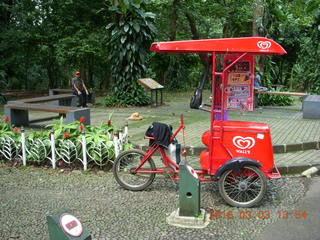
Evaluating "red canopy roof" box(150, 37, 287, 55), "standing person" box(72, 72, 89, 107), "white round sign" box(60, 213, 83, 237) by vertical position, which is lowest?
"white round sign" box(60, 213, 83, 237)

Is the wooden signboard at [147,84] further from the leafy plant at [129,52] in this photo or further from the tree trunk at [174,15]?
the tree trunk at [174,15]

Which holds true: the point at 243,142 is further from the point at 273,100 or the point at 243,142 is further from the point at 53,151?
the point at 273,100

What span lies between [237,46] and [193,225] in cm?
243

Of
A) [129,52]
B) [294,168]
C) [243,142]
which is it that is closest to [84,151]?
[243,142]

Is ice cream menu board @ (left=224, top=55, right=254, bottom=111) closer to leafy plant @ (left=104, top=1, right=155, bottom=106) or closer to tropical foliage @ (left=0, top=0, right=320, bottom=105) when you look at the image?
tropical foliage @ (left=0, top=0, right=320, bottom=105)

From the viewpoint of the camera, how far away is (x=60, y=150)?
6.69 m

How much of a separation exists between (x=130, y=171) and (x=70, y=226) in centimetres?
286

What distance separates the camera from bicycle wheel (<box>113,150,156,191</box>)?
18.2 feet

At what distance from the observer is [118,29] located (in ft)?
48.9

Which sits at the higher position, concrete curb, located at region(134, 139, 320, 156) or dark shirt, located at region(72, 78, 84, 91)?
dark shirt, located at region(72, 78, 84, 91)

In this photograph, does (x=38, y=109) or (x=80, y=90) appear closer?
(x=38, y=109)

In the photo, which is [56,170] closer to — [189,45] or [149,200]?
[149,200]

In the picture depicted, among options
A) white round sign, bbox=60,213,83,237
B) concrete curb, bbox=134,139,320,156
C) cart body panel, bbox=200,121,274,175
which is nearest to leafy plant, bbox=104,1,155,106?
concrete curb, bbox=134,139,320,156

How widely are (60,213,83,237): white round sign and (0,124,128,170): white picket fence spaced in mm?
3544
